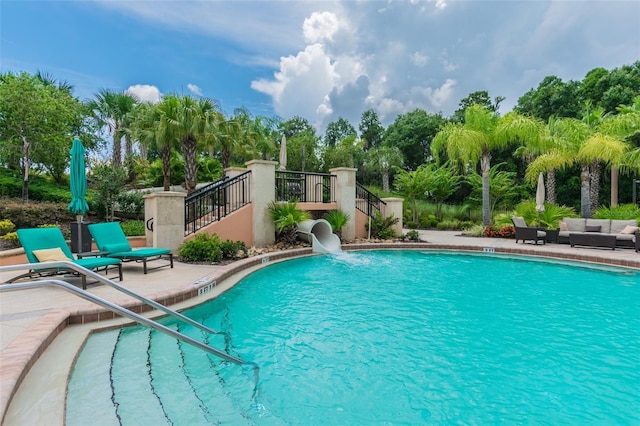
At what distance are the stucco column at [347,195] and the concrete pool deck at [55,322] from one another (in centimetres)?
511

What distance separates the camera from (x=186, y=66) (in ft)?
61.5

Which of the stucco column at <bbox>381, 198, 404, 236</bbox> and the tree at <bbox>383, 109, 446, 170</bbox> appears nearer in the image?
the stucco column at <bbox>381, 198, 404, 236</bbox>

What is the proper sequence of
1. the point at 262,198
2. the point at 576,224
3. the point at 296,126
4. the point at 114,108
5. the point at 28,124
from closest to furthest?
the point at 262,198
the point at 576,224
the point at 28,124
the point at 114,108
the point at 296,126

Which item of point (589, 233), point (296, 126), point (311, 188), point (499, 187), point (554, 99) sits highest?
point (296, 126)

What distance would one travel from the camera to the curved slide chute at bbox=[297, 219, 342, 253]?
11.7 m

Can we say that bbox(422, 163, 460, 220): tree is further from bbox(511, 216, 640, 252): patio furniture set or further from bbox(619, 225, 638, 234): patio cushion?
bbox(619, 225, 638, 234): patio cushion

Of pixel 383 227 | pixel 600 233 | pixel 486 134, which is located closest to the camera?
pixel 600 233

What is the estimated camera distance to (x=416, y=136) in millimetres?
34656

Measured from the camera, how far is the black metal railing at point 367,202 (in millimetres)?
14672

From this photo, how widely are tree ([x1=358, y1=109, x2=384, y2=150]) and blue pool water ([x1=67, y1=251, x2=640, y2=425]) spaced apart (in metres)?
40.4

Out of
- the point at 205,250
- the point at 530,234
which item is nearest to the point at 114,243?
the point at 205,250

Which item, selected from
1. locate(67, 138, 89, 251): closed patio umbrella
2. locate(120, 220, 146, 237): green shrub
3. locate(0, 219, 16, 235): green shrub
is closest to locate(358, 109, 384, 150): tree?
locate(120, 220, 146, 237): green shrub

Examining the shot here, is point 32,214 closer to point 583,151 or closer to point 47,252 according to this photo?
point 47,252

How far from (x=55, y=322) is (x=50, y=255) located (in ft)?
9.23
